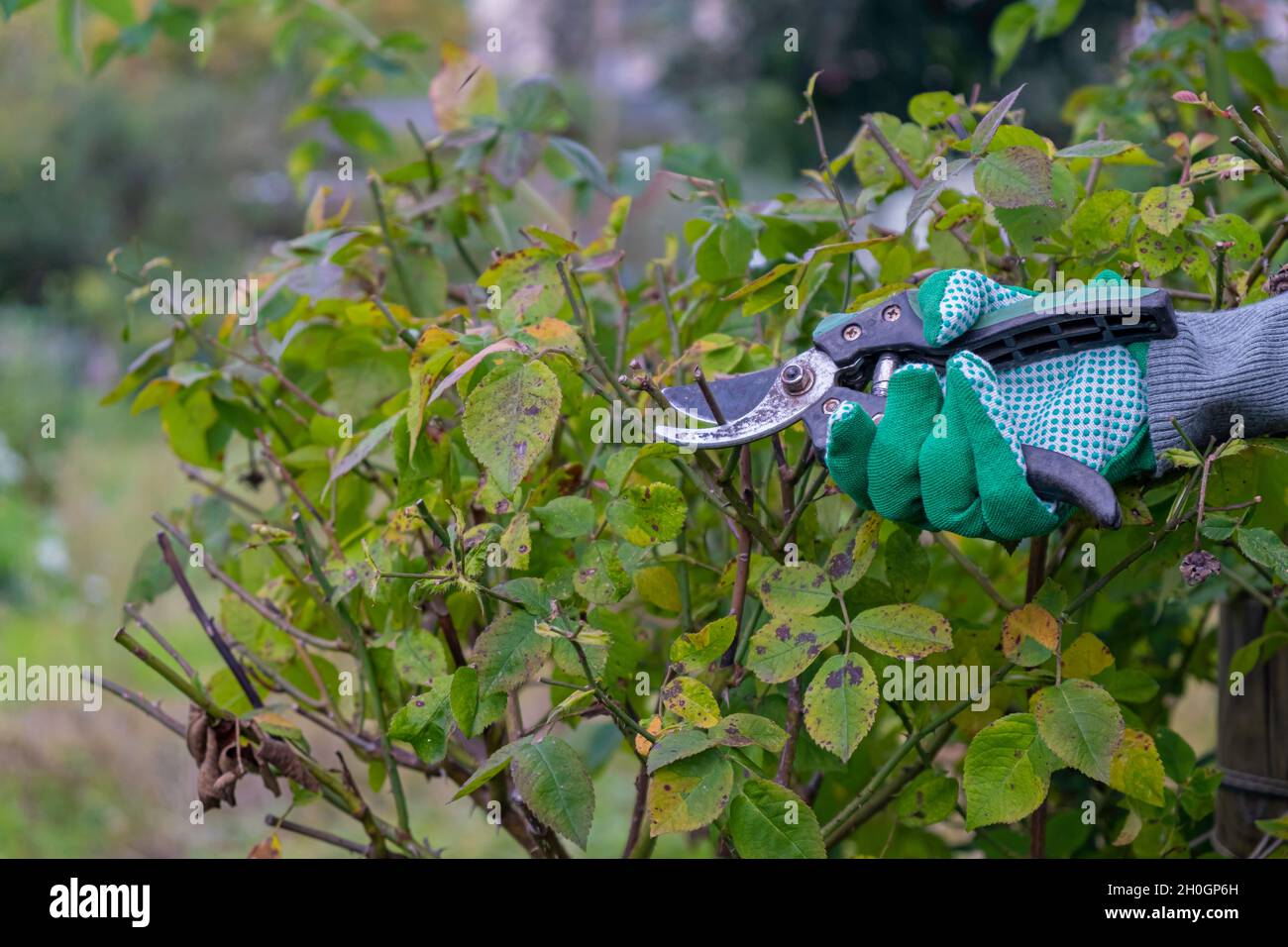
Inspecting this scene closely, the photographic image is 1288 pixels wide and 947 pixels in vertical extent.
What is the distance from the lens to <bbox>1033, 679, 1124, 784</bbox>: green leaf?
29.7 inches

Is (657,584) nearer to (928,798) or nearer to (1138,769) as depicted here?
(928,798)

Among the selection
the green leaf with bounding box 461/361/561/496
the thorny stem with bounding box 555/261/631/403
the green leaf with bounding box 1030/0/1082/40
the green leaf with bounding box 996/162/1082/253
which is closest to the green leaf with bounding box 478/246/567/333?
the thorny stem with bounding box 555/261/631/403

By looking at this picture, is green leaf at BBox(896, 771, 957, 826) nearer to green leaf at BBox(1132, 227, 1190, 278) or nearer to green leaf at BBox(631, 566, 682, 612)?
green leaf at BBox(631, 566, 682, 612)

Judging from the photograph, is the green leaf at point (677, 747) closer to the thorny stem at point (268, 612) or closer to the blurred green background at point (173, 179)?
the thorny stem at point (268, 612)

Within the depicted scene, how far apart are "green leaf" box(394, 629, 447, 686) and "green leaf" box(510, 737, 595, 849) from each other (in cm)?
15

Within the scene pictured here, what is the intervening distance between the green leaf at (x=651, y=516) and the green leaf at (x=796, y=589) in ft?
0.27

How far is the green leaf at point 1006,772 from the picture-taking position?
0.77 m

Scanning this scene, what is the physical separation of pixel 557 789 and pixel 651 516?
20 cm

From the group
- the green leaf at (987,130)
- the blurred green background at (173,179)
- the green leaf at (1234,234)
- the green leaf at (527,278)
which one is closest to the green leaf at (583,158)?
the blurred green background at (173,179)

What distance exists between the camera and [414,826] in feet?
9.94

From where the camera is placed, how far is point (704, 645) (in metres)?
0.81
